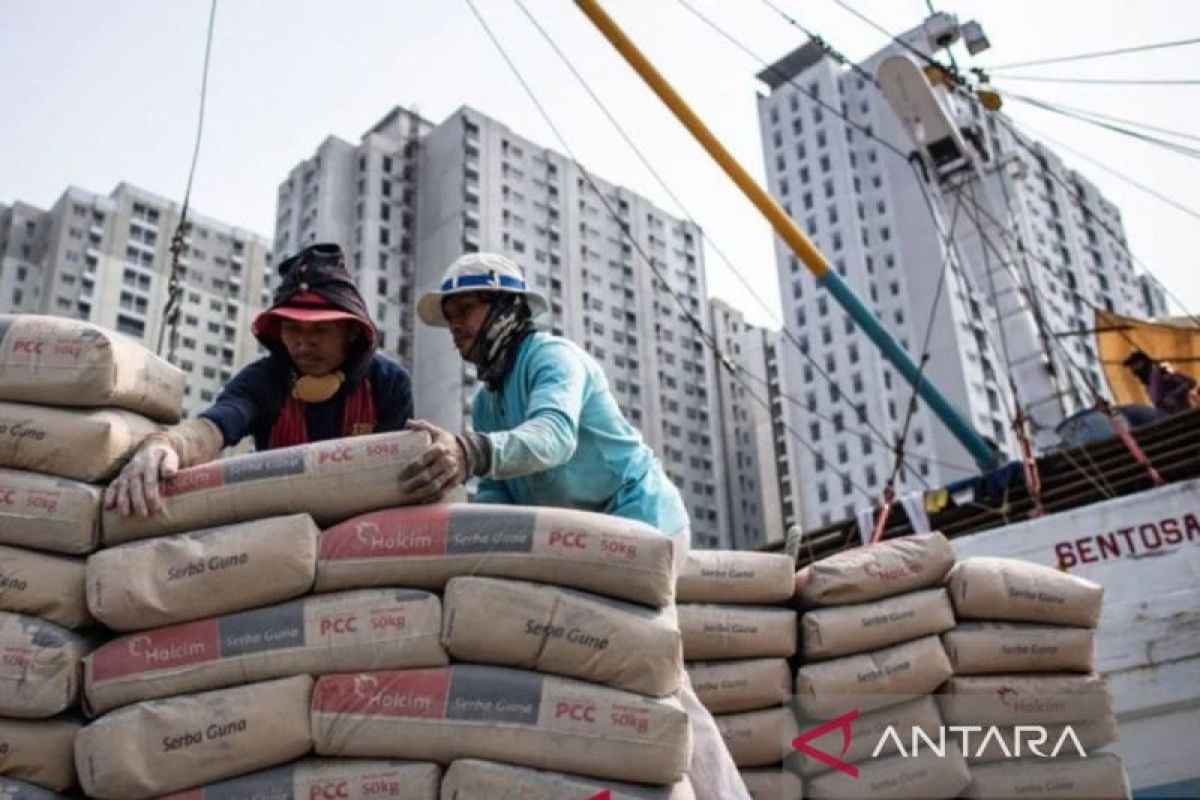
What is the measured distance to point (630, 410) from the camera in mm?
49500

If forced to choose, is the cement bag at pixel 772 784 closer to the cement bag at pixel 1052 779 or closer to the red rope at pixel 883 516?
the cement bag at pixel 1052 779

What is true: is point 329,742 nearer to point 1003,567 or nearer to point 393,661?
point 393,661

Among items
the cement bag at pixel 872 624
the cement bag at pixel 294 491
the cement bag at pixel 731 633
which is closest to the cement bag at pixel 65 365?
the cement bag at pixel 294 491

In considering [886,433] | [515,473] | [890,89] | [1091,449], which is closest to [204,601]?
[515,473]

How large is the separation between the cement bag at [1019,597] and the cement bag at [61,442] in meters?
2.82

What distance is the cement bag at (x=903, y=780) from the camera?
334 centimetres

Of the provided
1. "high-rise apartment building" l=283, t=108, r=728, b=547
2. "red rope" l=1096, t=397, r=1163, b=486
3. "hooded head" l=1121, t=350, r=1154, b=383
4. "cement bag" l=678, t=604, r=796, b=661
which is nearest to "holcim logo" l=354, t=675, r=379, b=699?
"cement bag" l=678, t=604, r=796, b=661

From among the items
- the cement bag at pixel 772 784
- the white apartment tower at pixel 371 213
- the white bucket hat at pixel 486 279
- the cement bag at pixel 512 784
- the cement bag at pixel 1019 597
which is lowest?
the cement bag at pixel 512 784

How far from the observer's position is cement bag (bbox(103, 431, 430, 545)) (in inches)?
82.9

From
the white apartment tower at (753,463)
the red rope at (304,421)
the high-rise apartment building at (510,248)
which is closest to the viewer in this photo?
the red rope at (304,421)

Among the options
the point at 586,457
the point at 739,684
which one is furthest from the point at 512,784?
the point at 739,684

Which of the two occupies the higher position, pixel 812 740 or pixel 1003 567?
pixel 1003 567

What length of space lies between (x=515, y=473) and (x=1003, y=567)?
2.33m

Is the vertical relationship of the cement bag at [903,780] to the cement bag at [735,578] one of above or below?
below
